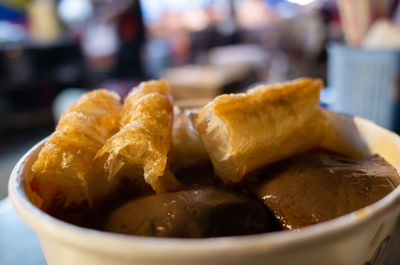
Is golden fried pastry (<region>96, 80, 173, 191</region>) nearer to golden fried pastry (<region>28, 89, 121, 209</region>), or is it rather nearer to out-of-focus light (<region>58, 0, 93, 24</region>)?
golden fried pastry (<region>28, 89, 121, 209</region>)

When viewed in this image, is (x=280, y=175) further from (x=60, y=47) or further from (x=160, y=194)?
(x=60, y=47)

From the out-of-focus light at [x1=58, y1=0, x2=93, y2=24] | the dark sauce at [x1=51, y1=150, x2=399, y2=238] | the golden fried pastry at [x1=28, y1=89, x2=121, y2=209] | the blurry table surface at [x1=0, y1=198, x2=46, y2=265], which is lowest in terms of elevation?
the blurry table surface at [x1=0, y1=198, x2=46, y2=265]

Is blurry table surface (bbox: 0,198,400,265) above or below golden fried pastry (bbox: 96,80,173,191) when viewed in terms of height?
below

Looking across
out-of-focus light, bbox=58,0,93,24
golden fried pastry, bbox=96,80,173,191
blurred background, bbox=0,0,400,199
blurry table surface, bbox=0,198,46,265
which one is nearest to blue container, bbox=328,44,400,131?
blurred background, bbox=0,0,400,199

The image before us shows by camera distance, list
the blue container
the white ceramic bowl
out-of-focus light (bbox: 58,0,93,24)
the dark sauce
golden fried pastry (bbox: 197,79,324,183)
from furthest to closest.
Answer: out-of-focus light (bbox: 58,0,93,24) < the blue container < golden fried pastry (bbox: 197,79,324,183) < the dark sauce < the white ceramic bowl

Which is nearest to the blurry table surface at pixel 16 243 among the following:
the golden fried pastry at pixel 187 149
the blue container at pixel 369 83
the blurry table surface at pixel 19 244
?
the blurry table surface at pixel 19 244

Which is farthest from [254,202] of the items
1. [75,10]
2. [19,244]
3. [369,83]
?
[75,10]

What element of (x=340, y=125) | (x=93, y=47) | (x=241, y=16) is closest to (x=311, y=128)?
(x=340, y=125)
